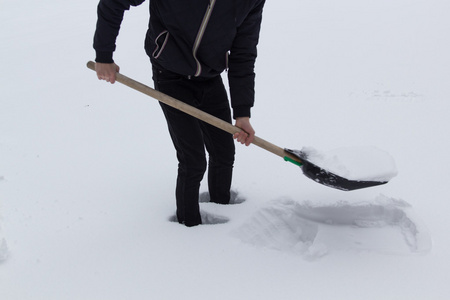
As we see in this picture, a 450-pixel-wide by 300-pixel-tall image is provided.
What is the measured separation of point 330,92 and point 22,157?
257cm

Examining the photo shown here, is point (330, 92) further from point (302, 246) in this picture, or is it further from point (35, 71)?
point (35, 71)

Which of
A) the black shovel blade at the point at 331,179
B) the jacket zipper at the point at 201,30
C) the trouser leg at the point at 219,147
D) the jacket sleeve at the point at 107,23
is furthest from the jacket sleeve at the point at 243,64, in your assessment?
the jacket sleeve at the point at 107,23

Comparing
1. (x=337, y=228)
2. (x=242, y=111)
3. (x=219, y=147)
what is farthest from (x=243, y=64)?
(x=337, y=228)

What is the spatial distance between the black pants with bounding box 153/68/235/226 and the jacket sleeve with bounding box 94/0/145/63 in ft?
0.85

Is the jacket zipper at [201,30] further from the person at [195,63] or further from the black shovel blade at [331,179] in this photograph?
the black shovel blade at [331,179]

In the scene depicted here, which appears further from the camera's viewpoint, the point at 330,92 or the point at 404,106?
the point at 330,92

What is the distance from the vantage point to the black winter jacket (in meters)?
1.61

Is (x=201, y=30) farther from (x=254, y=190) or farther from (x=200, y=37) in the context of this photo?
(x=254, y=190)

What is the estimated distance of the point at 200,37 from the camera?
1655 millimetres

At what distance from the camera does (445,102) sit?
126 inches

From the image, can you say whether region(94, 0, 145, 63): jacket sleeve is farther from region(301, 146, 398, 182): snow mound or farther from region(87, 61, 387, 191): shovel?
region(301, 146, 398, 182): snow mound

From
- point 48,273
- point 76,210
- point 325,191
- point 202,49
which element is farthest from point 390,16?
point 48,273

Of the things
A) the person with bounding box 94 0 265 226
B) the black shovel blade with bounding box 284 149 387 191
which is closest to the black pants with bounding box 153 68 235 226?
the person with bounding box 94 0 265 226

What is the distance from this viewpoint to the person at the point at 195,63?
1.62 m
